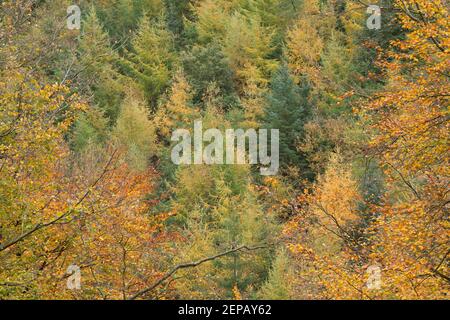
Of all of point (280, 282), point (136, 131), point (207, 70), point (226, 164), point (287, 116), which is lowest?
point (280, 282)

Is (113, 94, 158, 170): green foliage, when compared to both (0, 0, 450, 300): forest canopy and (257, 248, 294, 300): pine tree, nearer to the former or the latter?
(0, 0, 450, 300): forest canopy

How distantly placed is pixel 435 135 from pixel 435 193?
4.81 ft

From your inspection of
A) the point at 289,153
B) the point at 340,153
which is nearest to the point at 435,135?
the point at 340,153

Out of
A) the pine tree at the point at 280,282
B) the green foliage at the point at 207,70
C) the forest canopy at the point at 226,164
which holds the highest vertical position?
the green foliage at the point at 207,70

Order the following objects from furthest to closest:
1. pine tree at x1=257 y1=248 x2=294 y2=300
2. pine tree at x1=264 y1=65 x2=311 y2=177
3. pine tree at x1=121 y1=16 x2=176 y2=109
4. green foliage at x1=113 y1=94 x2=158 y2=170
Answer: pine tree at x1=121 y1=16 x2=176 y2=109
green foliage at x1=113 y1=94 x2=158 y2=170
pine tree at x1=264 y1=65 x2=311 y2=177
pine tree at x1=257 y1=248 x2=294 y2=300

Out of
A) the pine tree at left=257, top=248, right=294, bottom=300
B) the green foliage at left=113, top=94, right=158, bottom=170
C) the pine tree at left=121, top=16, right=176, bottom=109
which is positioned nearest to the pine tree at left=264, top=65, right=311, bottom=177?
the green foliage at left=113, top=94, right=158, bottom=170

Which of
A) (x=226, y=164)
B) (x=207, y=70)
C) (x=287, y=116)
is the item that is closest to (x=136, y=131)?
(x=226, y=164)

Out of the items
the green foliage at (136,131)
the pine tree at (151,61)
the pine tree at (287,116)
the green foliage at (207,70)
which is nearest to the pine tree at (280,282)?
the pine tree at (287,116)

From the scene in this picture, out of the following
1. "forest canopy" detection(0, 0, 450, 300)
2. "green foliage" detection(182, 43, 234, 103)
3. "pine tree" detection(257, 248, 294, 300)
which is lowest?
"pine tree" detection(257, 248, 294, 300)

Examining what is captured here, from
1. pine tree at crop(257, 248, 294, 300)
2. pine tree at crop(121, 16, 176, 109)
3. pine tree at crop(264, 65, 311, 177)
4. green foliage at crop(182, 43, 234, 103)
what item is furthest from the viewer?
pine tree at crop(121, 16, 176, 109)

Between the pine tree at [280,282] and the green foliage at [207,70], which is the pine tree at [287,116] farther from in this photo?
the pine tree at [280,282]

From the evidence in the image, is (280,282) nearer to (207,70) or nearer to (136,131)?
(136,131)

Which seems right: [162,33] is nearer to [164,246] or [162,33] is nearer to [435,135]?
[164,246]

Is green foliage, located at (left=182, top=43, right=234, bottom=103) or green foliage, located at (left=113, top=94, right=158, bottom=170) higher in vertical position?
green foliage, located at (left=182, top=43, right=234, bottom=103)
